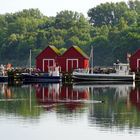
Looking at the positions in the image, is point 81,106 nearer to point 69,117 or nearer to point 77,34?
point 69,117

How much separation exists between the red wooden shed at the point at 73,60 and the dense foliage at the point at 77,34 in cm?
2344

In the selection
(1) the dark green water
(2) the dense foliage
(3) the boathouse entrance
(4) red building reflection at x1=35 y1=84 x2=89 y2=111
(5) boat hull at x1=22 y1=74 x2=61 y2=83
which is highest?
(2) the dense foliage

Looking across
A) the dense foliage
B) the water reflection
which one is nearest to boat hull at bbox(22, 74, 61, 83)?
the water reflection

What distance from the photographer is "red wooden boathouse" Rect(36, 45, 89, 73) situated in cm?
9538

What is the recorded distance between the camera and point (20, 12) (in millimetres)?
190375

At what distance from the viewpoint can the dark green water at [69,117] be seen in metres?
33.9

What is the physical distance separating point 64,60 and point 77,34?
50310 millimetres

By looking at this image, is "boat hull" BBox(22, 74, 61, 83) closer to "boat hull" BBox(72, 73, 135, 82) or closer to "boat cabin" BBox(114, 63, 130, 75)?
"boat hull" BBox(72, 73, 135, 82)

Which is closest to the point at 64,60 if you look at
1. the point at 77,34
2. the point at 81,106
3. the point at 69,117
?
the point at 81,106

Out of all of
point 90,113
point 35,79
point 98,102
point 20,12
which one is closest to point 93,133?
point 90,113

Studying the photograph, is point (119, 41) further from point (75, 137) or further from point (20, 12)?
point (75, 137)

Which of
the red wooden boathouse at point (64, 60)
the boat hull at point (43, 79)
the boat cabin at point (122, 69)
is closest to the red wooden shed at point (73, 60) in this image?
the red wooden boathouse at point (64, 60)

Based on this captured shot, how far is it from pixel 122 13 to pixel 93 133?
14302cm

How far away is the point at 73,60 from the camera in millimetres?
95688
